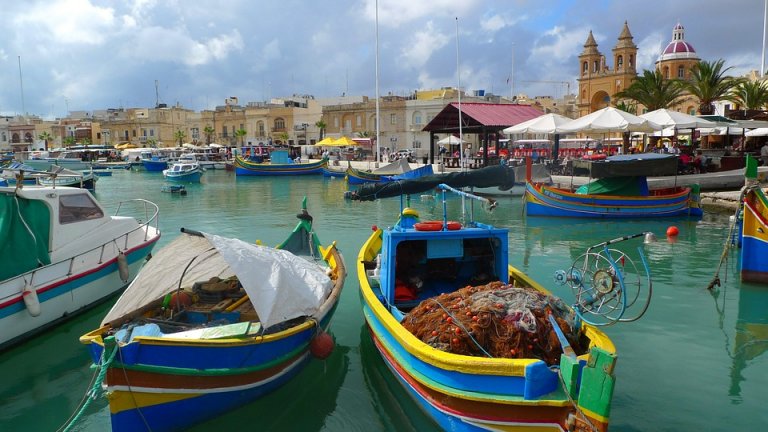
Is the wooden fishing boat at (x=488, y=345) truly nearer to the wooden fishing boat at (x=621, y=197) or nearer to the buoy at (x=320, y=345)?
the buoy at (x=320, y=345)

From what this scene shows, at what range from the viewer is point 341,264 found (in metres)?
11.0

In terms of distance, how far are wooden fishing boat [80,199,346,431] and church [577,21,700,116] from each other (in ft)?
225

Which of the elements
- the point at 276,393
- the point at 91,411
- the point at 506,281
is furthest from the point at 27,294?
the point at 506,281

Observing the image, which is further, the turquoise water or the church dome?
the church dome

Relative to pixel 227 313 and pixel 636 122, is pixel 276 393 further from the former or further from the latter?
pixel 636 122

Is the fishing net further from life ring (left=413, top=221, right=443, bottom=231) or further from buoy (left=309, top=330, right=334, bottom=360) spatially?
life ring (left=413, top=221, right=443, bottom=231)

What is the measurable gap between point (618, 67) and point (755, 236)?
214 feet

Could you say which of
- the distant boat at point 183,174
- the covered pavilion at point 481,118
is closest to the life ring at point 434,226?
the covered pavilion at point 481,118

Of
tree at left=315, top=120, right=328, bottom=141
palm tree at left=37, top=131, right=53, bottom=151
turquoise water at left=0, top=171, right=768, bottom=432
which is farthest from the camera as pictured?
palm tree at left=37, top=131, right=53, bottom=151

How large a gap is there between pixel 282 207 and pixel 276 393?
77.0 feet

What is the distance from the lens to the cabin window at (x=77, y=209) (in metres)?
11.6

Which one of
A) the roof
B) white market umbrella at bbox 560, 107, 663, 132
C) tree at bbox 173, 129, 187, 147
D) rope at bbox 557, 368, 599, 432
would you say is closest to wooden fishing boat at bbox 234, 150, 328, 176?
the roof

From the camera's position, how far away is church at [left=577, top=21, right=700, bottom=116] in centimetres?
6994

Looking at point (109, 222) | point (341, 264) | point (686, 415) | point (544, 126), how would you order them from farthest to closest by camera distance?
point (544, 126) → point (109, 222) → point (341, 264) → point (686, 415)
